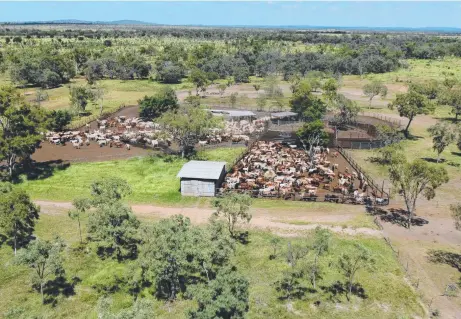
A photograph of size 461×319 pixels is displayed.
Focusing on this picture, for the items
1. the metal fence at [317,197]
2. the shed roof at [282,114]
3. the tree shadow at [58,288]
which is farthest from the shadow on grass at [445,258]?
the shed roof at [282,114]

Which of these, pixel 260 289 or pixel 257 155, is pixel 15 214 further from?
pixel 257 155

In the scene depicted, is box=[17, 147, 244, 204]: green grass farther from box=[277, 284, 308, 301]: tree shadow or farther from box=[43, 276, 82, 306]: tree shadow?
box=[277, 284, 308, 301]: tree shadow

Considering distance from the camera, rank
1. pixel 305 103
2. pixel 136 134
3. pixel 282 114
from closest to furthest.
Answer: pixel 136 134 < pixel 305 103 < pixel 282 114

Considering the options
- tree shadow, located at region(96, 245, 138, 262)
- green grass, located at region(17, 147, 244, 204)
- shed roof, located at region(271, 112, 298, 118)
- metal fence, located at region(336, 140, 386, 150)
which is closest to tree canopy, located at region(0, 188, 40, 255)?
tree shadow, located at region(96, 245, 138, 262)

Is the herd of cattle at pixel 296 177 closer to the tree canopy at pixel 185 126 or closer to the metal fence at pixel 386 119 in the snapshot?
the tree canopy at pixel 185 126

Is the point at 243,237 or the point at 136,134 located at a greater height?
the point at 136,134

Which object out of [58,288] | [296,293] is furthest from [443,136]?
[58,288]
